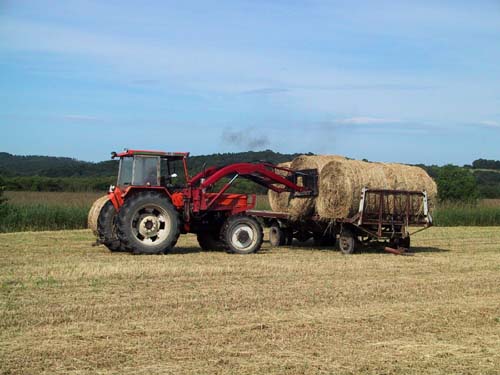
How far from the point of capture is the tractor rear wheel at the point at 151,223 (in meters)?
13.7

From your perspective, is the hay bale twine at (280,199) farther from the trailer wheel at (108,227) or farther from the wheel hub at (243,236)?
the trailer wheel at (108,227)

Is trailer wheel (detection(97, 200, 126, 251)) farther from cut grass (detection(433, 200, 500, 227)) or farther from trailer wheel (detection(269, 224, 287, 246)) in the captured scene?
cut grass (detection(433, 200, 500, 227))

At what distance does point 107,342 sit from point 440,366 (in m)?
2.90

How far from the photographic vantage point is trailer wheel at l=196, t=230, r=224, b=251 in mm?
15477

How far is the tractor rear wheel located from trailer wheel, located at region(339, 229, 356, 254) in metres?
3.31

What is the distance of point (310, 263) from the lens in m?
12.8

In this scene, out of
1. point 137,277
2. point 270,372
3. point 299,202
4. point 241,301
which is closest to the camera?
point 270,372

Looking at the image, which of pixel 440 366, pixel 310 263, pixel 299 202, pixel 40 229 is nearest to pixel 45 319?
pixel 440 366

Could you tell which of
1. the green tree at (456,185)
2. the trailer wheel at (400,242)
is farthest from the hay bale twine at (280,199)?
the green tree at (456,185)

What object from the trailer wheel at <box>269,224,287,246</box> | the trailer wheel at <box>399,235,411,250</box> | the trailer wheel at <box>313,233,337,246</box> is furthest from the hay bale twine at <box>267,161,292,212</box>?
the trailer wheel at <box>399,235,411,250</box>

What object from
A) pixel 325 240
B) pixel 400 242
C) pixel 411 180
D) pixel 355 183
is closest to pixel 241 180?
pixel 325 240

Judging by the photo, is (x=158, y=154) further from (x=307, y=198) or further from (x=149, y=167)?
(x=307, y=198)

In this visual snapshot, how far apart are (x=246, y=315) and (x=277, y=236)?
882cm

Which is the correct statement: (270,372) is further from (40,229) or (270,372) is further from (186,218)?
(40,229)
